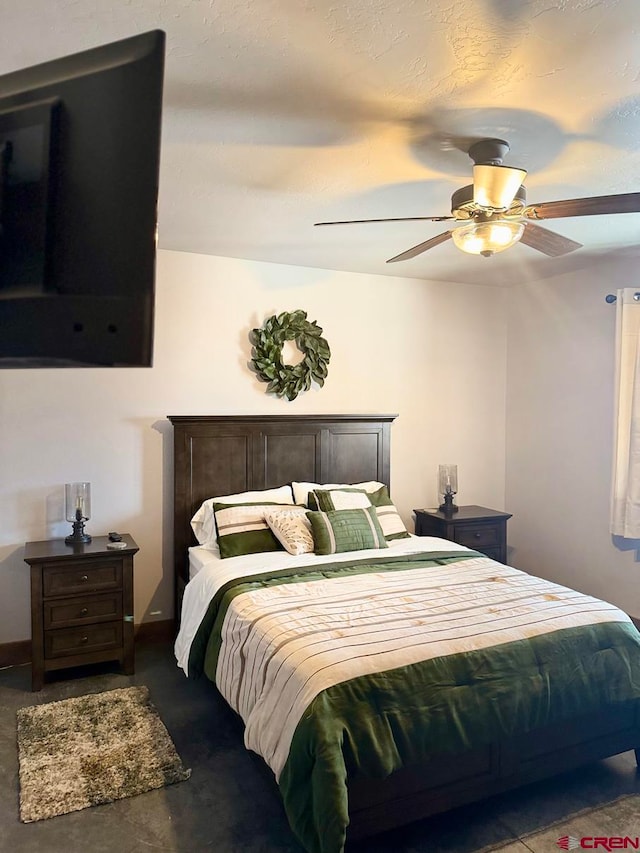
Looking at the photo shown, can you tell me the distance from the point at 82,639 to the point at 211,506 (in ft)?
3.34

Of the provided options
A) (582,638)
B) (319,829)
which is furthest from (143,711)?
(582,638)

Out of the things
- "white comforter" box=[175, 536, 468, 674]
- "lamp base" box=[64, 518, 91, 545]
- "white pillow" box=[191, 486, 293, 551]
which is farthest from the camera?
"white pillow" box=[191, 486, 293, 551]

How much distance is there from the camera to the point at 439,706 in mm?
2062

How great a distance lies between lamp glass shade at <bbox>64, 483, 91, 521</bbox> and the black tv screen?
9.58ft

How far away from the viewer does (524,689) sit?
2.19 metres

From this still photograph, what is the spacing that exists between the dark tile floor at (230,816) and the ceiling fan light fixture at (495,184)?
7.55 ft

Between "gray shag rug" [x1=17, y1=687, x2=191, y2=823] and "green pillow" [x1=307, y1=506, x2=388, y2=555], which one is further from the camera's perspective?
"green pillow" [x1=307, y1=506, x2=388, y2=555]

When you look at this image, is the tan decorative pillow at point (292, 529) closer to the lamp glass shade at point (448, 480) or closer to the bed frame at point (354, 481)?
the bed frame at point (354, 481)

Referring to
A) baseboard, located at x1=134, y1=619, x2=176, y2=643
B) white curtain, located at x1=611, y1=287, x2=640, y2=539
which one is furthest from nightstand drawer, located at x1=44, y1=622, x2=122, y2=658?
white curtain, located at x1=611, y1=287, x2=640, y2=539

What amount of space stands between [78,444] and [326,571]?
1715mm

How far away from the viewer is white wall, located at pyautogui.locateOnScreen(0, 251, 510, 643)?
3.52 meters

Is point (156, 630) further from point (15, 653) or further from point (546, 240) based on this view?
point (546, 240)

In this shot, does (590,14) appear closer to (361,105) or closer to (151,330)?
(361,105)

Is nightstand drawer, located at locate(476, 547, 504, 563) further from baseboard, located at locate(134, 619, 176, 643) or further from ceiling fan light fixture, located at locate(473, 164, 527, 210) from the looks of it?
ceiling fan light fixture, located at locate(473, 164, 527, 210)
